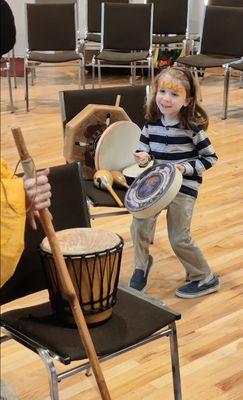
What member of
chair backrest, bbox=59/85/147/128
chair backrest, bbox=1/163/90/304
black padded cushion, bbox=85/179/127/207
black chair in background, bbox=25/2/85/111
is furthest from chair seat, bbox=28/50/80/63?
chair backrest, bbox=1/163/90/304

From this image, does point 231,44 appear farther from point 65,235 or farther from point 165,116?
point 65,235

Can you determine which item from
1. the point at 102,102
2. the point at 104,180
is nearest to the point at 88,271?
the point at 104,180

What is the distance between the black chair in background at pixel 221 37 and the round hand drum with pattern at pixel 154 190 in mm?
3657

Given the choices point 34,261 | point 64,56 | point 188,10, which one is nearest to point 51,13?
point 64,56

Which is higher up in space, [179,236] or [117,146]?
[117,146]

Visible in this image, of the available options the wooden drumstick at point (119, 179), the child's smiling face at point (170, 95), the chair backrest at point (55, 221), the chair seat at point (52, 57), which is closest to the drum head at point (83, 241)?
the chair backrest at point (55, 221)

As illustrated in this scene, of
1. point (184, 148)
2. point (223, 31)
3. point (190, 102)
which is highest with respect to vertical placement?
point (190, 102)

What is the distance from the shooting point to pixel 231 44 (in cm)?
645

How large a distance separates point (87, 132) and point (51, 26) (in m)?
3.73

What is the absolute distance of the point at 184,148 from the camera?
2.99m

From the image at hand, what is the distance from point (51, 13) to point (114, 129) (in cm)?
385

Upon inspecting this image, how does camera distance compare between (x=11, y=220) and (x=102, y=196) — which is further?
(x=102, y=196)

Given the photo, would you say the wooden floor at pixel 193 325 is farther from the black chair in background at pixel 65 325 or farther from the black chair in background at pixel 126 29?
the black chair in background at pixel 126 29

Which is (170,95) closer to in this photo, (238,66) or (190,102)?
(190,102)
